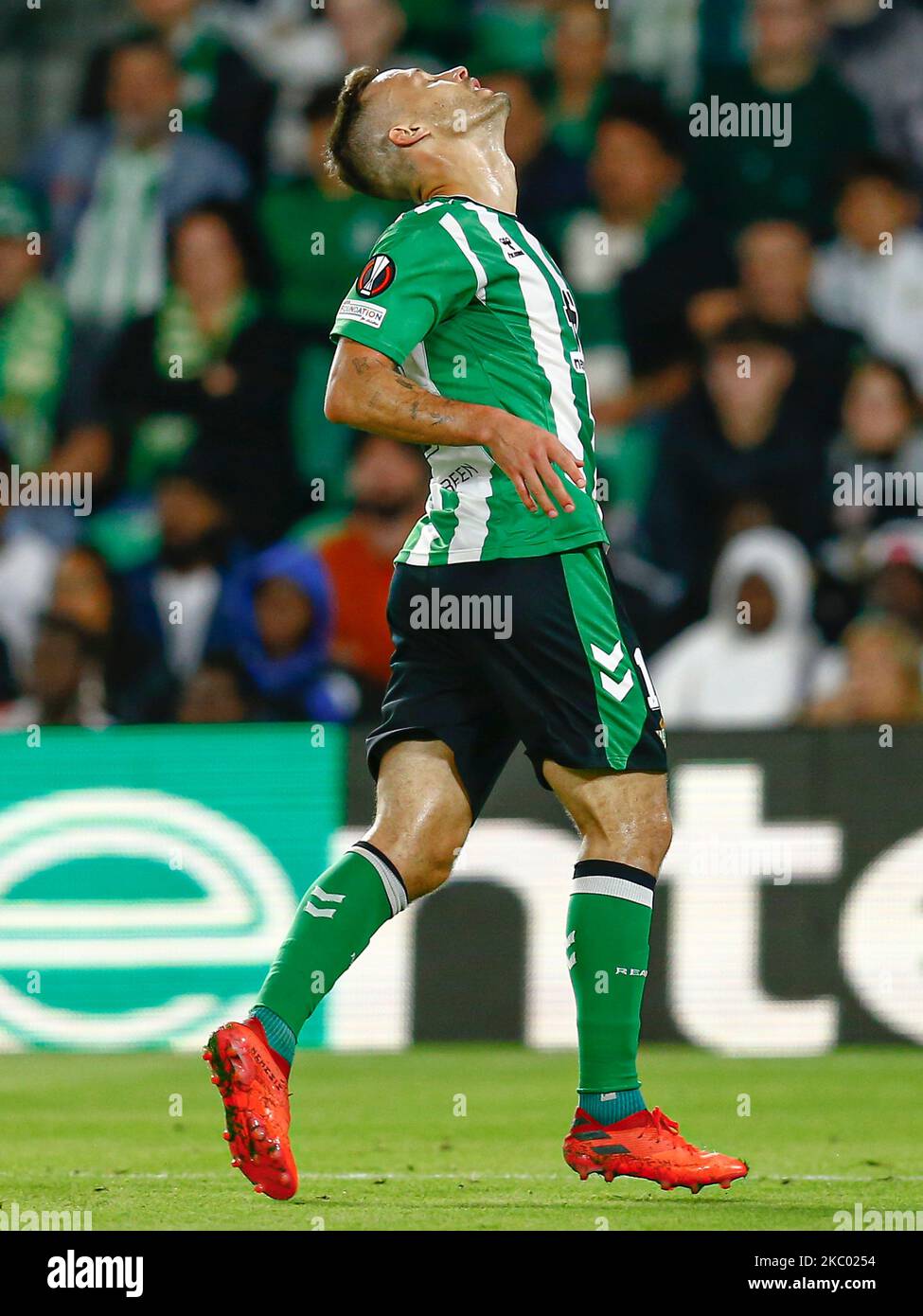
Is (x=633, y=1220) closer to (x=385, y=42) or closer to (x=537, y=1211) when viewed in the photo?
(x=537, y=1211)

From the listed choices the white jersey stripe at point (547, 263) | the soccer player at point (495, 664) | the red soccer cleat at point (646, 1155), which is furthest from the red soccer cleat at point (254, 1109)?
the white jersey stripe at point (547, 263)

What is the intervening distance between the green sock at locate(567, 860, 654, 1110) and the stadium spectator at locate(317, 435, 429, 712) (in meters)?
4.16

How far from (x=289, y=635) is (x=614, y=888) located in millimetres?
4319

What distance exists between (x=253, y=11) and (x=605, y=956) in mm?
7036

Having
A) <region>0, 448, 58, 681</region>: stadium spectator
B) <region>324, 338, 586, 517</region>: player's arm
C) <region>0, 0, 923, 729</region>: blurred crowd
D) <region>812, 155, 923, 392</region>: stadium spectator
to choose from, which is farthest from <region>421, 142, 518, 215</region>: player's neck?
<region>812, 155, 923, 392</region>: stadium spectator

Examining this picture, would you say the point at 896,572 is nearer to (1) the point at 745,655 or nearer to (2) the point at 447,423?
(1) the point at 745,655

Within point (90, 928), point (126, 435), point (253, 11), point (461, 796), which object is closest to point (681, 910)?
point (90, 928)

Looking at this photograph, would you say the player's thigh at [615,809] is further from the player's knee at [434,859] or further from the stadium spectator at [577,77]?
the stadium spectator at [577,77]

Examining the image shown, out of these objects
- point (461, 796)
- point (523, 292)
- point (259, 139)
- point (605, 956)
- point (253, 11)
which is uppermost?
point (253, 11)

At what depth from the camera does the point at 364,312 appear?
12.1 feet

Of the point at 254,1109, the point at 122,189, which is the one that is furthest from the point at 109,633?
the point at 254,1109

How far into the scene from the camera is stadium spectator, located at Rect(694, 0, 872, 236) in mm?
9016

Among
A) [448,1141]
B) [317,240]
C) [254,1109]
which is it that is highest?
[317,240]

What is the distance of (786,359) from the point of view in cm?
830
